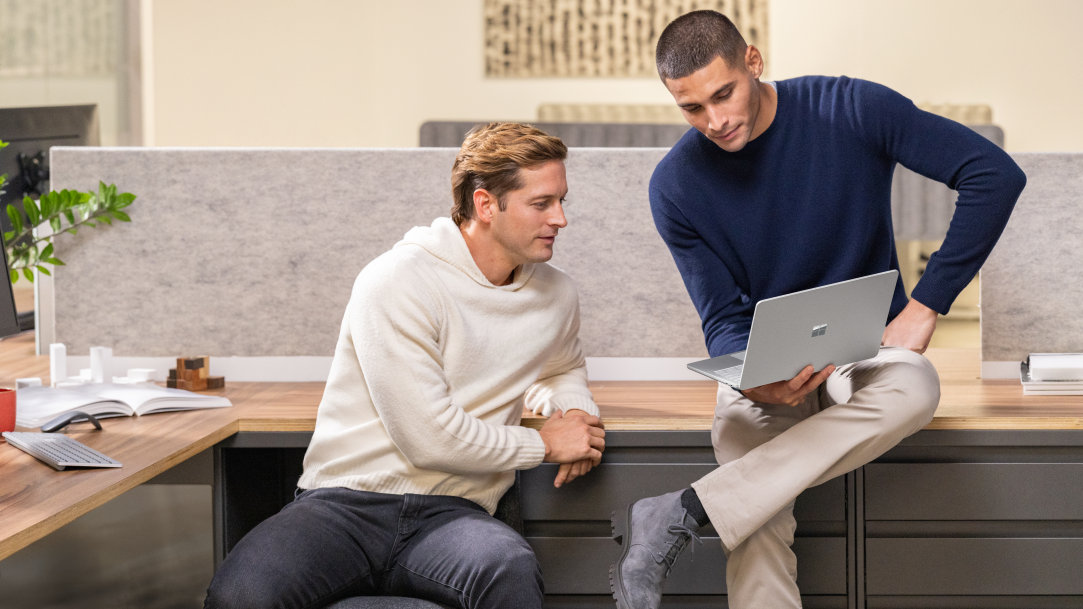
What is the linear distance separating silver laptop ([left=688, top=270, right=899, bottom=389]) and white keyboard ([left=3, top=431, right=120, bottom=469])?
36.5 inches

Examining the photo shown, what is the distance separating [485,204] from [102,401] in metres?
0.78

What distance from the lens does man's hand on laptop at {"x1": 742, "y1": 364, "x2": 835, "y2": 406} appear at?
5.42 feet

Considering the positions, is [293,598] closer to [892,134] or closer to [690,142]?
[690,142]

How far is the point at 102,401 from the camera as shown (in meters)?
1.85

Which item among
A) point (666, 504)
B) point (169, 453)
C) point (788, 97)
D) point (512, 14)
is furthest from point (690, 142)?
point (512, 14)

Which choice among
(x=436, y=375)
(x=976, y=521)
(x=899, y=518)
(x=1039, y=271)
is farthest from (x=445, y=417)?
(x=1039, y=271)

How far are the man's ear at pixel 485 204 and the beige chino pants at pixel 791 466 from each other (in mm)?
588

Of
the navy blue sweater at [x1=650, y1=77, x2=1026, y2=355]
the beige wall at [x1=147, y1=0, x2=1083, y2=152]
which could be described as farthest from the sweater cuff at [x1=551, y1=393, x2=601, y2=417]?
the beige wall at [x1=147, y1=0, x2=1083, y2=152]

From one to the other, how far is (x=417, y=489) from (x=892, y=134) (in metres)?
1.08

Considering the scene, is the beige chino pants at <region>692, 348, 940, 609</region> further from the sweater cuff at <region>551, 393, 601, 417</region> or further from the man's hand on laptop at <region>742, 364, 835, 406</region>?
the sweater cuff at <region>551, 393, 601, 417</region>

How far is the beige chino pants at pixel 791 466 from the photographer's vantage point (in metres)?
1.67

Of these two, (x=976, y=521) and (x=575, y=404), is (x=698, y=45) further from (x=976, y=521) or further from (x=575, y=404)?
(x=976, y=521)

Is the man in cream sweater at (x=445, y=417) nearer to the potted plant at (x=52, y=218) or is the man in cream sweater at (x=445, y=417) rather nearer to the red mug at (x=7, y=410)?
the red mug at (x=7, y=410)

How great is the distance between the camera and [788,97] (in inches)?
76.4
